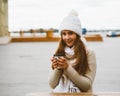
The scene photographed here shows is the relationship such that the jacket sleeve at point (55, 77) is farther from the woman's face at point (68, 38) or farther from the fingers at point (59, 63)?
the woman's face at point (68, 38)

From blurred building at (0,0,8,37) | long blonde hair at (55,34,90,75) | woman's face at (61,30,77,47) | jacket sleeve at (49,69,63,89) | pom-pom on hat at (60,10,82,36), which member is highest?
pom-pom on hat at (60,10,82,36)

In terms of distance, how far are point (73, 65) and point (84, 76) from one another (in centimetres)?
14

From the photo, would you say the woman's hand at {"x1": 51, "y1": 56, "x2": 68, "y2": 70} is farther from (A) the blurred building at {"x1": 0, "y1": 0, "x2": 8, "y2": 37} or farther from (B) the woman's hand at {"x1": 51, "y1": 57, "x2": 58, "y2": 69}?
(A) the blurred building at {"x1": 0, "y1": 0, "x2": 8, "y2": 37}

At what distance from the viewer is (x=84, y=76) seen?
455 centimetres

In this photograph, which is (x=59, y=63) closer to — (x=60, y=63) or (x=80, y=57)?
(x=60, y=63)

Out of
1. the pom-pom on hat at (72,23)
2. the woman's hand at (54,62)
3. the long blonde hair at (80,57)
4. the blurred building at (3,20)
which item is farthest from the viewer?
the blurred building at (3,20)

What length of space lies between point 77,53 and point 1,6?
37.3 m

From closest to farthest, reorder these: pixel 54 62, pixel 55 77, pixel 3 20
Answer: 1. pixel 54 62
2. pixel 55 77
3. pixel 3 20

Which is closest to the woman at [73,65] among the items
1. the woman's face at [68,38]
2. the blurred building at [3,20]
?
the woman's face at [68,38]

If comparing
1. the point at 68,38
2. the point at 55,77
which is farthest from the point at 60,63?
the point at 68,38

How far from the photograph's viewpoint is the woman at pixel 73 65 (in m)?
4.45

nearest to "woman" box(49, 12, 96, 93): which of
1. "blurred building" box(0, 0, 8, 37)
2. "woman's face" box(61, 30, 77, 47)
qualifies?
"woman's face" box(61, 30, 77, 47)

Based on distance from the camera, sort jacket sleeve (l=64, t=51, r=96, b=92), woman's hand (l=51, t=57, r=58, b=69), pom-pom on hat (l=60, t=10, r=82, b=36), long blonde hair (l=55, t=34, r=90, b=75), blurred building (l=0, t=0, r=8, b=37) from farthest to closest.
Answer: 1. blurred building (l=0, t=0, r=8, b=37)
2. pom-pom on hat (l=60, t=10, r=82, b=36)
3. long blonde hair (l=55, t=34, r=90, b=75)
4. jacket sleeve (l=64, t=51, r=96, b=92)
5. woman's hand (l=51, t=57, r=58, b=69)

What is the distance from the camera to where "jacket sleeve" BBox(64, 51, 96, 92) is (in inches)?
173
